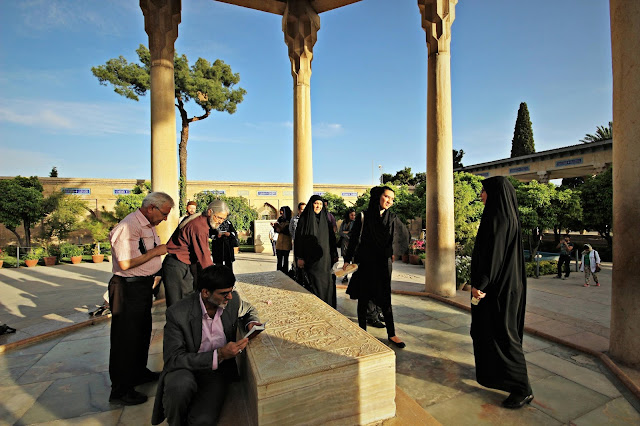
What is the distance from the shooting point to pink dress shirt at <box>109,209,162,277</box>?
2.60 m

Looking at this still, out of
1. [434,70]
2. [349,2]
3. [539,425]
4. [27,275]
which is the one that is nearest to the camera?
[539,425]

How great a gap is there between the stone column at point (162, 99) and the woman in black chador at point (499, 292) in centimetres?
535

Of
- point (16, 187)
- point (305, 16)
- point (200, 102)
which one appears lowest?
point (16, 187)

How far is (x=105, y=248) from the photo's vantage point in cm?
1694

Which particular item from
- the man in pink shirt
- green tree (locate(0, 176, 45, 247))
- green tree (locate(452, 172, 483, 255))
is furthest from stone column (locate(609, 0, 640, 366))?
green tree (locate(0, 176, 45, 247))

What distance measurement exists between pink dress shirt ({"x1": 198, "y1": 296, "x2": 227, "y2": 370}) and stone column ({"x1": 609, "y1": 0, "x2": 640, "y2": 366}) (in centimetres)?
372

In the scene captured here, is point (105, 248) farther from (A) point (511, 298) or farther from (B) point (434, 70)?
(A) point (511, 298)

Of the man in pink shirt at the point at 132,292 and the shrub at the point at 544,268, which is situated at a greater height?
the man in pink shirt at the point at 132,292

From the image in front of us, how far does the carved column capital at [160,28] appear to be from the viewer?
6.23m

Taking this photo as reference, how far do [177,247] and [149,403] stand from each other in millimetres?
1468

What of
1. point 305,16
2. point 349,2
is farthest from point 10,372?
point 349,2

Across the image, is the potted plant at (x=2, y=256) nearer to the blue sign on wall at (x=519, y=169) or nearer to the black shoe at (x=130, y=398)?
the black shoe at (x=130, y=398)

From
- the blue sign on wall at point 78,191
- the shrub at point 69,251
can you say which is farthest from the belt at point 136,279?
the blue sign on wall at point 78,191

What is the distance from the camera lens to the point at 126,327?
2.71m
